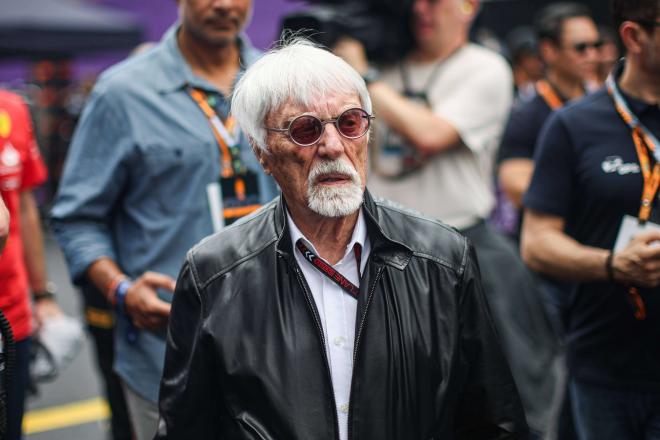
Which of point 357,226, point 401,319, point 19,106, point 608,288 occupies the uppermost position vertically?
point 19,106

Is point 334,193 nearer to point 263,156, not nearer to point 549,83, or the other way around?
point 263,156

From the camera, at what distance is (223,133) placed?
3049 millimetres

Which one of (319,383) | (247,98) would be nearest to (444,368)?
(319,383)

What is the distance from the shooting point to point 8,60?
37.2 feet

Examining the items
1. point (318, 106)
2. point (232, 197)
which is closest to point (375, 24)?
point (232, 197)

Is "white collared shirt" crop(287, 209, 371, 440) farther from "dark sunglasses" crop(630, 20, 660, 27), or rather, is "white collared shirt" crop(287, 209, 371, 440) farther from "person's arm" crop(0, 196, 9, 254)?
"dark sunglasses" crop(630, 20, 660, 27)

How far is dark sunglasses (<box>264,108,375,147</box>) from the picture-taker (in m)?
2.21

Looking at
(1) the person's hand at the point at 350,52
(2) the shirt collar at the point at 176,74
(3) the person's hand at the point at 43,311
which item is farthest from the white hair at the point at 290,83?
(3) the person's hand at the point at 43,311

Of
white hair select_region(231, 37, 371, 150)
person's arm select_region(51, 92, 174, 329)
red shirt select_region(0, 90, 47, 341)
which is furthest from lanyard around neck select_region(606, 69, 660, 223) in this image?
red shirt select_region(0, 90, 47, 341)

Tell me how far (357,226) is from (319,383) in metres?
0.43

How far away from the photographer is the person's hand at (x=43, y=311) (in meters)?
3.70

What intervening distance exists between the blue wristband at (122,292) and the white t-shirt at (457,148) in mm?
1374

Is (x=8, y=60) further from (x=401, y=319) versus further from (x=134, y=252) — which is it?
(x=401, y=319)

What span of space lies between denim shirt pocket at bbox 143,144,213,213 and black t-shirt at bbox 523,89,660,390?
1.15m
